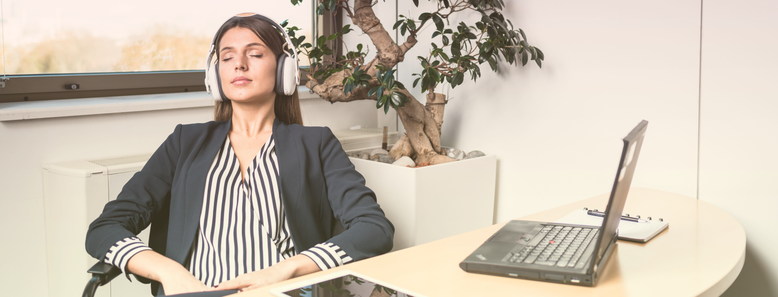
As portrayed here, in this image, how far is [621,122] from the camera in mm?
1986

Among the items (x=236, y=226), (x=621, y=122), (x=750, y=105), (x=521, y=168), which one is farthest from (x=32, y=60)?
(x=750, y=105)

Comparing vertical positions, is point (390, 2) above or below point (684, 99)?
above

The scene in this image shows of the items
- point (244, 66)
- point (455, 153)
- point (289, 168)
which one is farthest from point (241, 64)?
point (455, 153)

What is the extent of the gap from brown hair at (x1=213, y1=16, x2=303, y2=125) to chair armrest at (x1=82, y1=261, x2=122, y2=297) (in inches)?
20.6

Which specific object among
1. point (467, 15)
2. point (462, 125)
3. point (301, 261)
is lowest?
point (301, 261)

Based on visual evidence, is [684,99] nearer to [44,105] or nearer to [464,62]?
[464,62]

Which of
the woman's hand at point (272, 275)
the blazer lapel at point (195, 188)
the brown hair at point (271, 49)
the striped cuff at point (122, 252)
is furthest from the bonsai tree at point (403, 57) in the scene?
the striped cuff at point (122, 252)

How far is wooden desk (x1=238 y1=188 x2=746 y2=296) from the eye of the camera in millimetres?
958

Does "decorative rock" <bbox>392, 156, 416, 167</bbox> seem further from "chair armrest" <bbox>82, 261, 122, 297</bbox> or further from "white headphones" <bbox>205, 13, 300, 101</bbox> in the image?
"chair armrest" <bbox>82, 261, 122, 297</bbox>

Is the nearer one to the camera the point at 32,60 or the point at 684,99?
the point at 684,99

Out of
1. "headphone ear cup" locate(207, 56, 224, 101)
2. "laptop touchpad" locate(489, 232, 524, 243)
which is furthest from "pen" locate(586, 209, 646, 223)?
"headphone ear cup" locate(207, 56, 224, 101)

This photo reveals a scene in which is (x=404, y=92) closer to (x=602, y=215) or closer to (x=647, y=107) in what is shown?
(x=647, y=107)

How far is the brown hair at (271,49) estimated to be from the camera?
4.99 feet

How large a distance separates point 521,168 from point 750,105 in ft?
2.84
